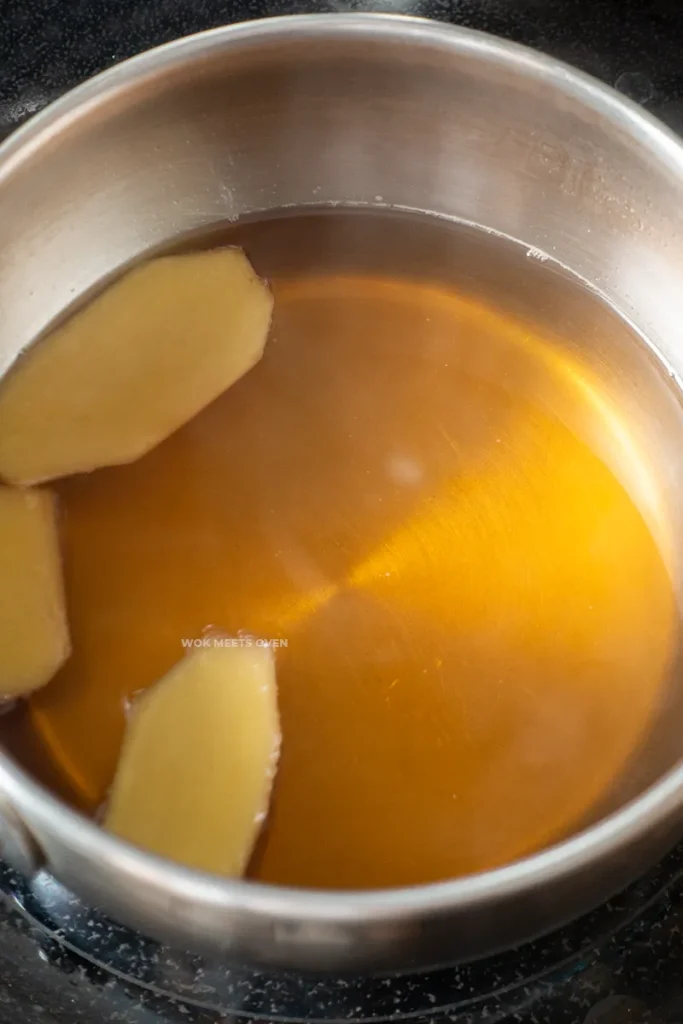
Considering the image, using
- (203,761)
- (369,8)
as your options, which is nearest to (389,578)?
(203,761)

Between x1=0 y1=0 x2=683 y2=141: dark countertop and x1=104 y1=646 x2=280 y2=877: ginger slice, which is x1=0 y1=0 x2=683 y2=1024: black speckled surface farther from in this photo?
x1=0 y1=0 x2=683 y2=141: dark countertop

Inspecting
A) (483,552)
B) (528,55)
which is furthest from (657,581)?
(528,55)

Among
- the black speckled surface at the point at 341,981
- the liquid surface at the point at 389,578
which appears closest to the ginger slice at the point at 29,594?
the liquid surface at the point at 389,578

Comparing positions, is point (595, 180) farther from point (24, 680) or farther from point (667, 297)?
point (24, 680)

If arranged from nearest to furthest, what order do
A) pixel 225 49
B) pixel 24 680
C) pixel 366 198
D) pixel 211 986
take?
pixel 211 986
pixel 24 680
pixel 225 49
pixel 366 198

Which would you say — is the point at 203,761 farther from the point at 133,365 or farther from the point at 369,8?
the point at 369,8

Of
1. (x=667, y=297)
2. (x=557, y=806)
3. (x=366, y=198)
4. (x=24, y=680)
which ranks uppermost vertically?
(x=667, y=297)

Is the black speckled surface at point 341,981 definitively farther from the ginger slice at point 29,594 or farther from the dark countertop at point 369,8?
the dark countertop at point 369,8
